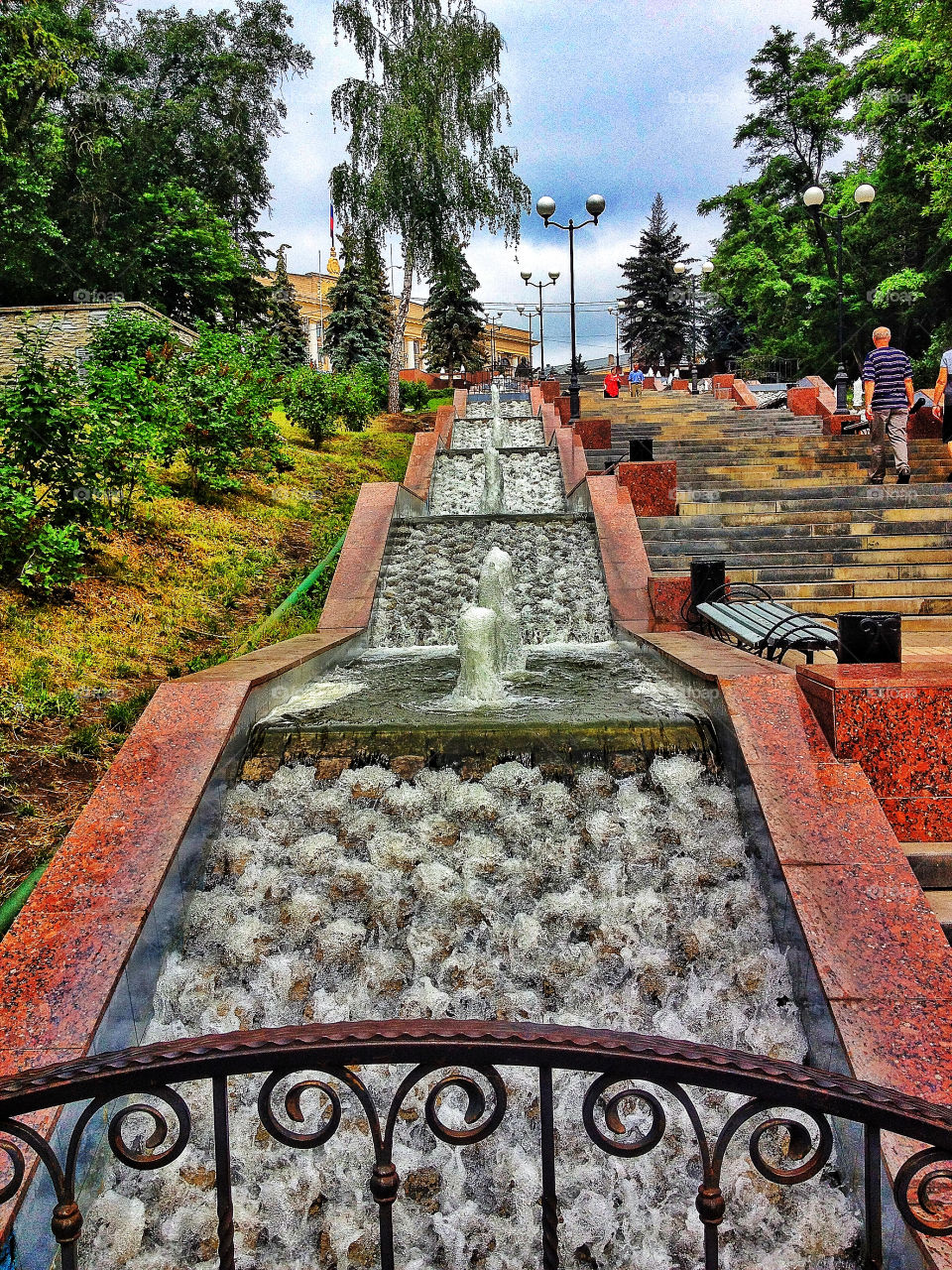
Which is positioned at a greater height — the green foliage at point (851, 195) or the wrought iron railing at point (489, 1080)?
the green foliage at point (851, 195)

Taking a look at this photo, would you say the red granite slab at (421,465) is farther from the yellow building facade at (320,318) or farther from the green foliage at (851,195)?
the yellow building facade at (320,318)

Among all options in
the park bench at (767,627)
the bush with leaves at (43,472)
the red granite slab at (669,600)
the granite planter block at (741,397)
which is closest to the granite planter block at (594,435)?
the red granite slab at (669,600)

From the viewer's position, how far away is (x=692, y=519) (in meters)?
9.44

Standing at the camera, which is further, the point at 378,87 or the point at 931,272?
the point at 931,272

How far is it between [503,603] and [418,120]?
1768cm

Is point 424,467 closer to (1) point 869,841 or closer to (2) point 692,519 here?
(2) point 692,519

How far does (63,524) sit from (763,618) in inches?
208

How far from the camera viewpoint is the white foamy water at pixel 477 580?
7887 mm

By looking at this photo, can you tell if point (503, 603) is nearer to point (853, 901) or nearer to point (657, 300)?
point (853, 901)

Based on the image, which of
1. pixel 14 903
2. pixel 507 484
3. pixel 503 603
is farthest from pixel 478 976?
pixel 507 484

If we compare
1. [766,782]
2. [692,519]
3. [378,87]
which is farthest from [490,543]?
[378,87]

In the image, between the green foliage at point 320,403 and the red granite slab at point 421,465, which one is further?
the green foliage at point 320,403

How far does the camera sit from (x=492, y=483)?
12.5m

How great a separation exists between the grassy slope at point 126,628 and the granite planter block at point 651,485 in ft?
12.2
